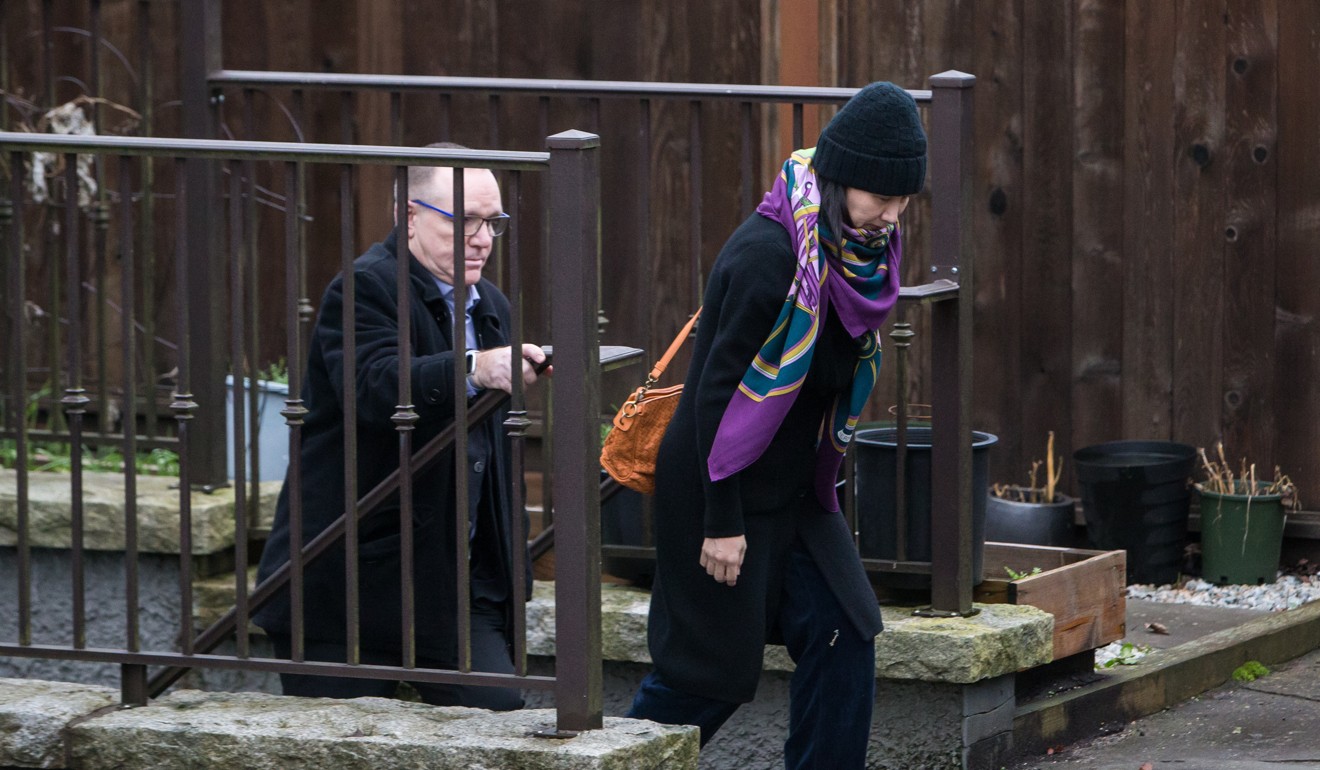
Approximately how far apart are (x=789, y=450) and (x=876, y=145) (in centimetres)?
68

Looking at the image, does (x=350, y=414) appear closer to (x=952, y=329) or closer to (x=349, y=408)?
(x=349, y=408)

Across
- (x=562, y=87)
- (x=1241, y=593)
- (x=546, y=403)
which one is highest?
(x=562, y=87)

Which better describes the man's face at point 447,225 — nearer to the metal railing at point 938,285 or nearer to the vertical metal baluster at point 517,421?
the vertical metal baluster at point 517,421

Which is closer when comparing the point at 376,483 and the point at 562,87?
the point at 376,483

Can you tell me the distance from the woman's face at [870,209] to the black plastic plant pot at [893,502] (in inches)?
39.9

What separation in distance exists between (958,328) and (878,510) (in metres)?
0.53

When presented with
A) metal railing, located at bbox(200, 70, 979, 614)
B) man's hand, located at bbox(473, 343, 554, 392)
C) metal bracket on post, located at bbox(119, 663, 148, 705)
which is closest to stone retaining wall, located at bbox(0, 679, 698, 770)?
metal bracket on post, located at bbox(119, 663, 148, 705)

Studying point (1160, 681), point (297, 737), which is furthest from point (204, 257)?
point (1160, 681)

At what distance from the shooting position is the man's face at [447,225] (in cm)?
426

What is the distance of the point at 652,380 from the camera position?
4.09 metres

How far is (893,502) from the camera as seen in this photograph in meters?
4.73

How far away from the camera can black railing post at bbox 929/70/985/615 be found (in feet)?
14.9

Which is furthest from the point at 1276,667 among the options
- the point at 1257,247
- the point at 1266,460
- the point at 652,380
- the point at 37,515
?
the point at 37,515

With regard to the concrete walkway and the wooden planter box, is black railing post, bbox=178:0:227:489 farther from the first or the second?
the concrete walkway
